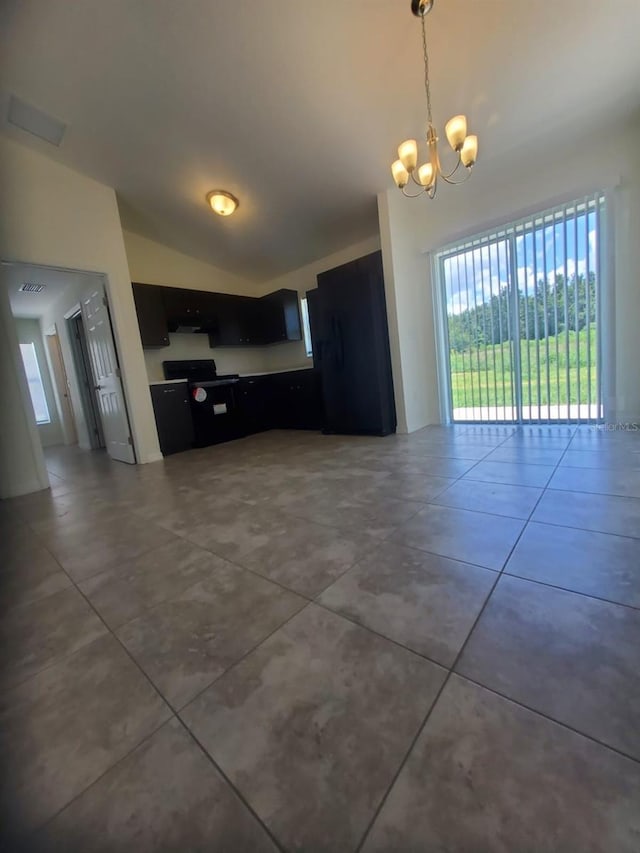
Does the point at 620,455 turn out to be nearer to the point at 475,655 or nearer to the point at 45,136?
the point at 475,655

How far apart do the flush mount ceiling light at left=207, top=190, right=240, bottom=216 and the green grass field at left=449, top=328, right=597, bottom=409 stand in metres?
3.08

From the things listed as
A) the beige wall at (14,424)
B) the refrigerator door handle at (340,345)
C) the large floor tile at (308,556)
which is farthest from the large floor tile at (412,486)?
the beige wall at (14,424)

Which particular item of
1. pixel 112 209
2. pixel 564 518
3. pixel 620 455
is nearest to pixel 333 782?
pixel 564 518

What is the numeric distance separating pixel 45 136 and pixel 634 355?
5.61m

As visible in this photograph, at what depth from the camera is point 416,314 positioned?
409 centimetres

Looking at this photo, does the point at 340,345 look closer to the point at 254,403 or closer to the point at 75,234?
the point at 254,403

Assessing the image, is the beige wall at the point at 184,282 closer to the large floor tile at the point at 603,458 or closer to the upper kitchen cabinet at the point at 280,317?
the upper kitchen cabinet at the point at 280,317

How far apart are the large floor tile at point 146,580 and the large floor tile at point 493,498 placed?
1297 millimetres

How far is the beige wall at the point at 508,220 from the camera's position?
9.56 feet

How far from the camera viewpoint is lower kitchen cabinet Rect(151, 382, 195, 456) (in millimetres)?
4148

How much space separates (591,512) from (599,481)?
0.48 metres

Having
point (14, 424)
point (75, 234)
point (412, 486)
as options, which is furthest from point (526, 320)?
point (14, 424)

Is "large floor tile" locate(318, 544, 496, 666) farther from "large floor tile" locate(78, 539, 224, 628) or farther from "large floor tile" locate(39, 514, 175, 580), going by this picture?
"large floor tile" locate(39, 514, 175, 580)

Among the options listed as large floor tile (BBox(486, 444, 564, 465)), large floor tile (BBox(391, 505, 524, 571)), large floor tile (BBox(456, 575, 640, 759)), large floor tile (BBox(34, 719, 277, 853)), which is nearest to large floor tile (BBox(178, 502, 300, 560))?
large floor tile (BBox(391, 505, 524, 571))
